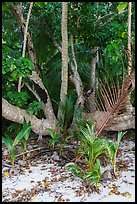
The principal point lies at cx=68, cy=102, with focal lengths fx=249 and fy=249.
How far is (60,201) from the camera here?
245 cm

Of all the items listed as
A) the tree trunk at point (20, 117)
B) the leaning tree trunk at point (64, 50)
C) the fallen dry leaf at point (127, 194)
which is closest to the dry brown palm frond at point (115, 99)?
the fallen dry leaf at point (127, 194)

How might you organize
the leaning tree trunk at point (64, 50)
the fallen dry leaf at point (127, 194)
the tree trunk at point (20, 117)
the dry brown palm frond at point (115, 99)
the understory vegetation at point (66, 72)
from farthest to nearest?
the leaning tree trunk at point (64, 50), the tree trunk at point (20, 117), the understory vegetation at point (66, 72), the dry brown palm frond at point (115, 99), the fallen dry leaf at point (127, 194)

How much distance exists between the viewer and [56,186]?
2.75 meters

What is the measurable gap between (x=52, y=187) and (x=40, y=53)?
2.97m

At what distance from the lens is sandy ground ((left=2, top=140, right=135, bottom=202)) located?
2.50 m

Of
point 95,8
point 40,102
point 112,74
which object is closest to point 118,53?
point 112,74

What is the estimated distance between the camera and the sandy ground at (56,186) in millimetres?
2498

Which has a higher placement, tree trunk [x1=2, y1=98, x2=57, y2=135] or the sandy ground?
tree trunk [x1=2, y1=98, x2=57, y2=135]

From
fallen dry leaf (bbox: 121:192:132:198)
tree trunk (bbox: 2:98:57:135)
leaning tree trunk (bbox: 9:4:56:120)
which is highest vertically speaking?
leaning tree trunk (bbox: 9:4:56:120)

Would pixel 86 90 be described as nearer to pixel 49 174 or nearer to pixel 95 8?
pixel 95 8

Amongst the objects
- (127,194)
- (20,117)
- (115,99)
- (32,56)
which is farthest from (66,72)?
(127,194)

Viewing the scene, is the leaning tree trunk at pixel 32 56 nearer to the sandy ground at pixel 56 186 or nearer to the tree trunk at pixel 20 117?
the tree trunk at pixel 20 117

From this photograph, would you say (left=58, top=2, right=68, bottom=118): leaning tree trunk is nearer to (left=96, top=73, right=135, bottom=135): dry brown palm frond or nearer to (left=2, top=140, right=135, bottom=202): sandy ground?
(left=96, top=73, right=135, bottom=135): dry brown palm frond

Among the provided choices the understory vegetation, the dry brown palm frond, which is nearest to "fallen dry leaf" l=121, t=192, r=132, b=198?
the understory vegetation
